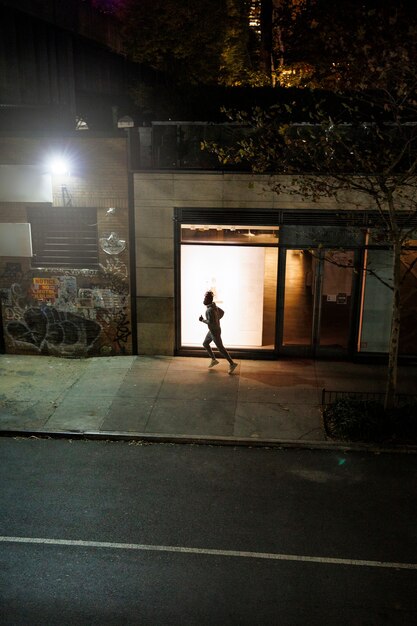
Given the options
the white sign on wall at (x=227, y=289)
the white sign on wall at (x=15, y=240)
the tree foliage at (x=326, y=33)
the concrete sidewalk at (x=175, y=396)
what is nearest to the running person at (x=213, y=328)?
the concrete sidewalk at (x=175, y=396)

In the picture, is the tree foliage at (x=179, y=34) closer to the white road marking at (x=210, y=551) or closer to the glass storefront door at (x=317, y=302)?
the glass storefront door at (x=317, y=302)

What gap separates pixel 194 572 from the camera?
6.71 metres

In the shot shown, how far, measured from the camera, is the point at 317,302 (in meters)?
13.5

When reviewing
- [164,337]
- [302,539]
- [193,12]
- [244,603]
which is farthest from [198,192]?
[193,12]

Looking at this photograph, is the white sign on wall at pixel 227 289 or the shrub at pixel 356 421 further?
the white sign on wall at pixel 227 289

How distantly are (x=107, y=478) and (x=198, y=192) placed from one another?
676 centimetres

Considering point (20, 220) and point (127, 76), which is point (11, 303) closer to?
point (20, 220)

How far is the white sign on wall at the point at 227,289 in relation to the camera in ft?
43.8

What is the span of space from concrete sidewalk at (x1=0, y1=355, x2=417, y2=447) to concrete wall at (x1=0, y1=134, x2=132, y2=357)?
49 centimetres

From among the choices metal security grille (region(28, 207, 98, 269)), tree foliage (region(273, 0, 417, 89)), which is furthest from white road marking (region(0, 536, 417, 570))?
tree foliage (region(273, 0, 417, 89))

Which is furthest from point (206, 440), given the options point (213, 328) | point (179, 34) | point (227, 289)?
point (179, 34)

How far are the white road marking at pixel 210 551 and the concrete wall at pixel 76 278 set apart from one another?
6984 millimetres

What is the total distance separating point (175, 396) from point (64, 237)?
473 cm

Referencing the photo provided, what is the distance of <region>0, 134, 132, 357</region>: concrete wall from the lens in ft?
42.3
